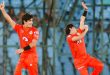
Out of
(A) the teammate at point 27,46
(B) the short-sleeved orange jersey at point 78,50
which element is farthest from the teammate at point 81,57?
(A) the teammate at point 27,46

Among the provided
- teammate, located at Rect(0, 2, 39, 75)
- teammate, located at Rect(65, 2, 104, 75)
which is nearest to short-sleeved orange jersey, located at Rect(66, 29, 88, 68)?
teammate, located at Rect(65, 2, 104, 75)

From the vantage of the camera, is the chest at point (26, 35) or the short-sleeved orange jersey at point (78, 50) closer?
the chest at point (26, 35)

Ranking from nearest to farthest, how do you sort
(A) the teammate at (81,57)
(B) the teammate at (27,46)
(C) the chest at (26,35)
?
(B) the teammate at (27,46) → (C) the chest at (26,35) → (A) the teammate at (81,57)

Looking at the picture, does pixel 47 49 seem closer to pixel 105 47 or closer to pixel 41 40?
pixel 41 40

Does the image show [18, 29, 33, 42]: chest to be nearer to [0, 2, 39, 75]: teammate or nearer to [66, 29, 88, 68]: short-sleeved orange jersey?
[0, 2, 39, 75]: teammate

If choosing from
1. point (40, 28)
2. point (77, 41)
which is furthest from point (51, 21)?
point (77, 41)

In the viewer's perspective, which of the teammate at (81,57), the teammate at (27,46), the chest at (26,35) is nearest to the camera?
the teammate at (27,46)

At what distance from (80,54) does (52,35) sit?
239cm

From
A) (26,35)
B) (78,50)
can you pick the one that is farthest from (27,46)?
(78,50)

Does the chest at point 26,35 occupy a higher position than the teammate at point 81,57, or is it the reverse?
the chest at point 26,35

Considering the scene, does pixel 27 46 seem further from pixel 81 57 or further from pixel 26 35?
pixel 81 57

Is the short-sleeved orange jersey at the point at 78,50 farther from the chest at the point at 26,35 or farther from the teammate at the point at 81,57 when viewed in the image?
the chest at the point at 26,35

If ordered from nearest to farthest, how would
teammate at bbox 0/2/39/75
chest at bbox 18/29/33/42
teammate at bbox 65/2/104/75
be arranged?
teammate at bbox 0/2/39/75, chest at bbox 18/29/33/42, teammate at bbox 65/2/104/75

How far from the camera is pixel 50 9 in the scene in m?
10.5
